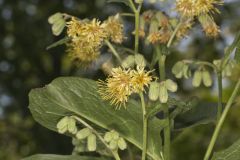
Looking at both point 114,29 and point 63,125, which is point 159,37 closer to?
point 114,29

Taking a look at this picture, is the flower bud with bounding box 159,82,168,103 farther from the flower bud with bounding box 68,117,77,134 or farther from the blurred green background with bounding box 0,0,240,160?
the blurred green background with bounding box 0,0,240,160

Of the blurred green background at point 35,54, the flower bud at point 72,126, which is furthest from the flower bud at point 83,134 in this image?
the blurred green background at point 35,54

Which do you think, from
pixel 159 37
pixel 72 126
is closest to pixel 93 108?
pixel 72 126

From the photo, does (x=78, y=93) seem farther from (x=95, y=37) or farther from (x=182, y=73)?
(x=182, y=73)

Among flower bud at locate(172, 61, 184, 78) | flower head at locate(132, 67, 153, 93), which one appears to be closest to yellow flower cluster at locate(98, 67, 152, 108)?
flower head at locate(132, 67, 153, 93)

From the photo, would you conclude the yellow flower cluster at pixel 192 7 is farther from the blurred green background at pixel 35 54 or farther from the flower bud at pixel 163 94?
the blurred green background at pixel 35 54

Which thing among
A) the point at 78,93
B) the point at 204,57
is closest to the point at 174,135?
the point at 78,93
